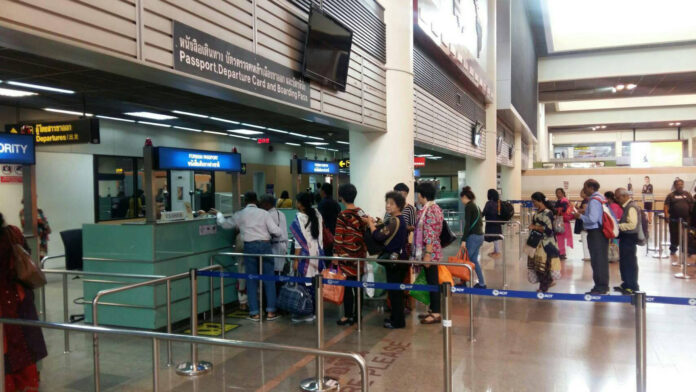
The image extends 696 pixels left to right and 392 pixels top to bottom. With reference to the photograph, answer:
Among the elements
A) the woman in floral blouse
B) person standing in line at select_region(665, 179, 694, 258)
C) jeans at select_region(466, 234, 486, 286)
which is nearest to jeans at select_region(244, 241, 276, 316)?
the woman in floral blouse

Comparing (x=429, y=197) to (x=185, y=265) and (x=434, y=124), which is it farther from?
(x=434, y=124)

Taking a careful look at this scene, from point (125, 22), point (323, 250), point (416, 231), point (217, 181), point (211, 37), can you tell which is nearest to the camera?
point (125, 22)

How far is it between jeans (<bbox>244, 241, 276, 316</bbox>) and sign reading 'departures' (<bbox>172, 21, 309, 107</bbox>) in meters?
1.98

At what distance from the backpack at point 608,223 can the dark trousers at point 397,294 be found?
133 inches

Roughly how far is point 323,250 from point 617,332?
373 centimetres

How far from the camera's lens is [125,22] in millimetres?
3900

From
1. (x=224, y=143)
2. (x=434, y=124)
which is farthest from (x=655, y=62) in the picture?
(x=224, y=143)

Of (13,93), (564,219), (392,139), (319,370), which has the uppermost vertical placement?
(13,93)

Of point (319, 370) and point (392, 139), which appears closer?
point (319, 370)

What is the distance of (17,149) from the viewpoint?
193 inches

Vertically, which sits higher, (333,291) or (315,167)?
(315,167)

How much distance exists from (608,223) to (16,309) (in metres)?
7.35

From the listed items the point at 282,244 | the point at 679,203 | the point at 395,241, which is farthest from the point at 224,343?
the point at 679,203

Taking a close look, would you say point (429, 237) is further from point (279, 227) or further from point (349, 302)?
point (279, 227)
